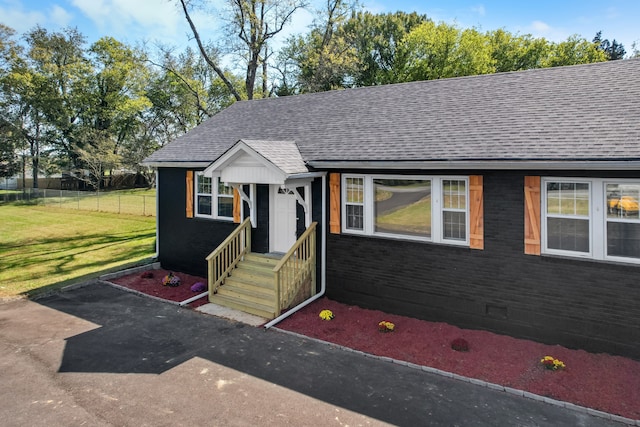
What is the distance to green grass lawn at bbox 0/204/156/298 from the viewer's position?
12796mm

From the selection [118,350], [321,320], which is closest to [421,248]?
[321,320]

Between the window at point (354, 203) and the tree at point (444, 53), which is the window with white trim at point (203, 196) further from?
the tree at point (444, 53)

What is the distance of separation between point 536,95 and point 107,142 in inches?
1539

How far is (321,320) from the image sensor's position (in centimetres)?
909

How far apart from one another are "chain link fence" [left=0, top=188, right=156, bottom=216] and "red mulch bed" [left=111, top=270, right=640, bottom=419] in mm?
21434

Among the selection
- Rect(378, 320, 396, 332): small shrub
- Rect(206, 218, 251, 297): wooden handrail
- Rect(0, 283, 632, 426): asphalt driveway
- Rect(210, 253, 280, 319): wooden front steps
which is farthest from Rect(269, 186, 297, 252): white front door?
Rect(378, 320, 396, 332): small shrub

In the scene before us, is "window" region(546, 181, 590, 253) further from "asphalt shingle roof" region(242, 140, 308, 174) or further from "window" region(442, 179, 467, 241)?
"asphalt shingle roof" region(242, 140, 308, 174)

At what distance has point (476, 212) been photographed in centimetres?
812

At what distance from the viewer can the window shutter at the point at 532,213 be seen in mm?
7562

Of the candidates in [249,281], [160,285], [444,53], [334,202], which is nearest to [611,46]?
[444,53]

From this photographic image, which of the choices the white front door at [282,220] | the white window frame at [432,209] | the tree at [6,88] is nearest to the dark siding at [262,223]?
the white front door at [282,220]

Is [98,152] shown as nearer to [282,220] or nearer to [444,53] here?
[444,53]

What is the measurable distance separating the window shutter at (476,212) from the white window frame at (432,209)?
13cm

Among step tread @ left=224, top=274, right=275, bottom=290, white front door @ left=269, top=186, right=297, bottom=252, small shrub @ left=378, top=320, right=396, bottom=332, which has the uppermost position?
white front door @ left=269, top=186, right=297, bottom=252
